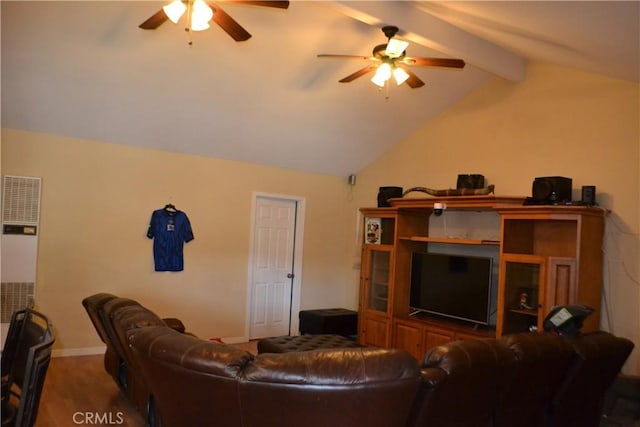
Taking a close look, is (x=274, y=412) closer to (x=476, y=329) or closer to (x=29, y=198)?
(x=476, y=329)

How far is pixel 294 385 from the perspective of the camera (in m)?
2.15

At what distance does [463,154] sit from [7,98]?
4.90 m

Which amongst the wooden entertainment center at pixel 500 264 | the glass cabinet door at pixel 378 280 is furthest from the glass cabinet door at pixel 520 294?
the glass cabinet door at pixel 378 280

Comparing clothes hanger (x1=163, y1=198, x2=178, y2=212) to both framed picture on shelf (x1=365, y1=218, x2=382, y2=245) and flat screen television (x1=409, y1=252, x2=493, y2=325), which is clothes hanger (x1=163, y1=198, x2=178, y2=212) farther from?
flat screen television (x1=409, y1=252, x2=493, y2=325)

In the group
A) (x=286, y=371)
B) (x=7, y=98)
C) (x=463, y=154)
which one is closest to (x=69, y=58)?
(x=7, y=98)

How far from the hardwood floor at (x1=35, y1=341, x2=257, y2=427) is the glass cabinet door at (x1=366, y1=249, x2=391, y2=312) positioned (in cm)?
314

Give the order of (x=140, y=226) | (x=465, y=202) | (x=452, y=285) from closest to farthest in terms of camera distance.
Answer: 1. (x=465, y=202)
2. (x=452, y=285)
3. (x=140, y=226)

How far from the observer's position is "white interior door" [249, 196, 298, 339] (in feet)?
21.5

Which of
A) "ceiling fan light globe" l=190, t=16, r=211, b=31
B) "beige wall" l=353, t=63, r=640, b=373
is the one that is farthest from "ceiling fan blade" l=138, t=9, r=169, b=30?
"beige wall" l=353, t=63, r=640, b=373

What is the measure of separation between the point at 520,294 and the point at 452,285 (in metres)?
0.86

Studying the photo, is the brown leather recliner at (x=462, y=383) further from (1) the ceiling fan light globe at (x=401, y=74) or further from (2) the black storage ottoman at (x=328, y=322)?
(2) the black storage ottoman at (x=328, y=322)

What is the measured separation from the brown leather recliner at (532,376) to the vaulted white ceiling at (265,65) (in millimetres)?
1943

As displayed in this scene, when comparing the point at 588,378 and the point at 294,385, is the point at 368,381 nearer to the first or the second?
the point at 294,385

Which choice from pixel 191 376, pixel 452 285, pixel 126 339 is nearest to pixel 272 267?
pixel 452 285
